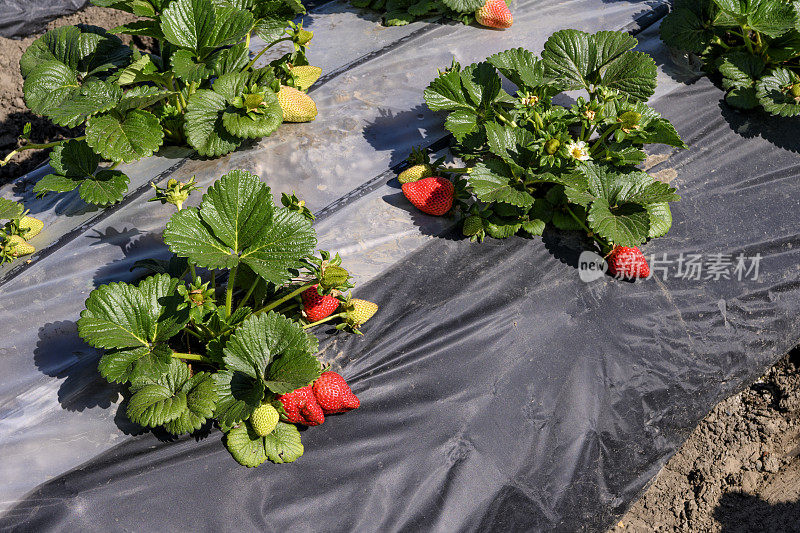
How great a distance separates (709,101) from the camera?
Answer: 123 inches

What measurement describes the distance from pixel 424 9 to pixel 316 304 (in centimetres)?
185

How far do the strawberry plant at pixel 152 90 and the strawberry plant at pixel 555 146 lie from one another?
0.68m

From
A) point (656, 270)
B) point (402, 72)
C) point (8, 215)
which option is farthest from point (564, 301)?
point (8, 215)

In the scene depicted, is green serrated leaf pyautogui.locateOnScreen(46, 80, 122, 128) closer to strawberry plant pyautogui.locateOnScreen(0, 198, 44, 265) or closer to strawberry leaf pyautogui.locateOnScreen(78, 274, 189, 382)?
strawberry plant pyautogui.locateOnScreen(0, 198, 44, 265)

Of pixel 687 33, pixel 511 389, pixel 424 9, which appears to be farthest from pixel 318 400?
pixel 687 33

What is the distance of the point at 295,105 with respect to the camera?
274 cm

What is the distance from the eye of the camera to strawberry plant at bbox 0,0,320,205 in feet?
7.80

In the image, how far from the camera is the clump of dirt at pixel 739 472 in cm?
255

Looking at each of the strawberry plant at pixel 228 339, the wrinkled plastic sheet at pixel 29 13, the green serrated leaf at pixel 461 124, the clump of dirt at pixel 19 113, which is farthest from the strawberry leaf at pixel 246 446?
the wrinkled plastic sheet at pixel 29 13

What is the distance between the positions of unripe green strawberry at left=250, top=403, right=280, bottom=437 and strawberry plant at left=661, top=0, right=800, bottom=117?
8.20 feet

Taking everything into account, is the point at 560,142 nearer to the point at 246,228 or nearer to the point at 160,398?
the point at 246,228

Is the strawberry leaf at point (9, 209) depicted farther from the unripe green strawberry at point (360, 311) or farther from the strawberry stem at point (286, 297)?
the unripe green strawberry at point (360, 311)

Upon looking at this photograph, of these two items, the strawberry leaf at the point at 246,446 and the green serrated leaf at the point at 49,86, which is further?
the green serrated leaf at the point at 49,86

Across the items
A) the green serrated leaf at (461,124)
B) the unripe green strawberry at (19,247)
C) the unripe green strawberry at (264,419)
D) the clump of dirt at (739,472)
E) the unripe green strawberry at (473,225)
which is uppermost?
the green serrated leaf at (461,124)
